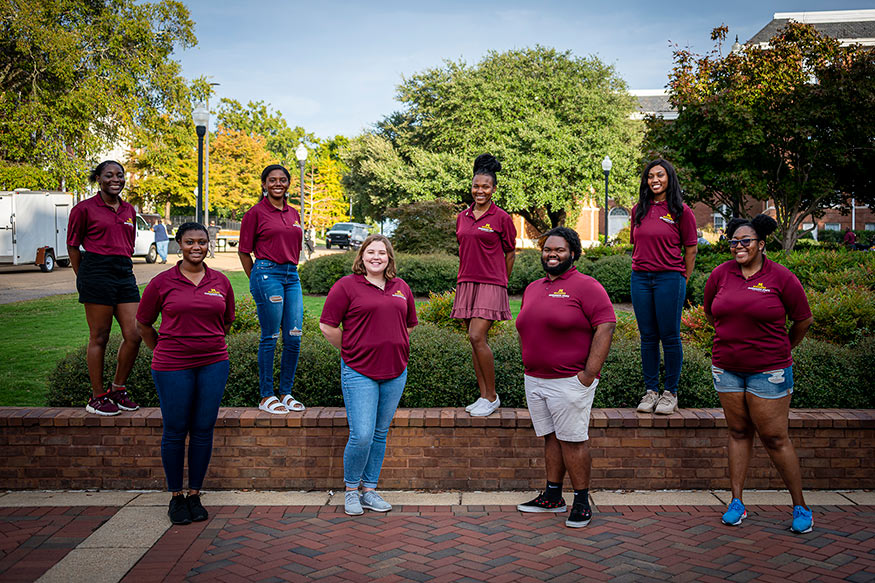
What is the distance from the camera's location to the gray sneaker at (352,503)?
5230mm

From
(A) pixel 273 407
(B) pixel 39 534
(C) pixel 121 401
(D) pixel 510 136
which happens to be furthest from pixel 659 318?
(D) pixel 510 136

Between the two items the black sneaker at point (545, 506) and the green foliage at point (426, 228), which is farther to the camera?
the green foliage at point (426, 228)

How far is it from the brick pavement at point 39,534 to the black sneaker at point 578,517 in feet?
10.2

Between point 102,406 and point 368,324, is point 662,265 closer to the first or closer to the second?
point 368,324

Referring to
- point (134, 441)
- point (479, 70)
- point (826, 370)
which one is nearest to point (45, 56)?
point (479, 70)

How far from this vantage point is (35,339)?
35.3 ft

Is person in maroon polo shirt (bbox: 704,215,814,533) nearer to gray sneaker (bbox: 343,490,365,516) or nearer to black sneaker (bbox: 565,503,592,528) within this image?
black sneaker (bbox: 565,503,592,528)

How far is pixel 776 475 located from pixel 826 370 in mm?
1157

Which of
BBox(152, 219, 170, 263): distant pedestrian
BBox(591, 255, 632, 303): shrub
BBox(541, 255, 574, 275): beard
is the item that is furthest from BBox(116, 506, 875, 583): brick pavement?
Answer: BBox(152, 219, 170, 263): distant pedestrian

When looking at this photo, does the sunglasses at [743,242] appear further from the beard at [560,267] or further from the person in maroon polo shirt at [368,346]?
the person in maroon polo shirt at [368,346]

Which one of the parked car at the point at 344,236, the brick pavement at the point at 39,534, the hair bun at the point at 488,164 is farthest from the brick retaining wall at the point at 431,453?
the parked car at the point at 344,236

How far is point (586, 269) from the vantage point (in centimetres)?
1764

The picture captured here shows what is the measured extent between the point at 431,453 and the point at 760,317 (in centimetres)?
255

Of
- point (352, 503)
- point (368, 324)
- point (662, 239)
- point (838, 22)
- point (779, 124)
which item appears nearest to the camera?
point (368, 324)
